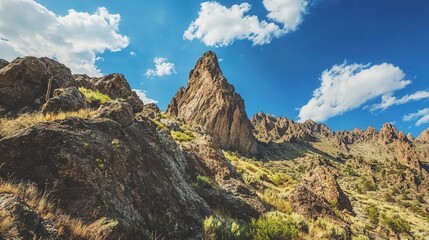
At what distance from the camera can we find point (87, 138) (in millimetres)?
8367

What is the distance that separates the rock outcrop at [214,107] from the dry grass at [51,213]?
120271 mm

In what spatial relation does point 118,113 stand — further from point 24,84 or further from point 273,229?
point 273,229

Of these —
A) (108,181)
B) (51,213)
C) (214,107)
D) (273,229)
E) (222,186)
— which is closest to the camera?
(51,213)

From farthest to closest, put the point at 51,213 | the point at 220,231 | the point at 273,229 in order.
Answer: the point at 273,229
the point at 220,231
the point at 51,213

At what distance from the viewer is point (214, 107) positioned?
133 metres

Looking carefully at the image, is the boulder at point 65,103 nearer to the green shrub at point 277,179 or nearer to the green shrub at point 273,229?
the green shrub at point 273,229

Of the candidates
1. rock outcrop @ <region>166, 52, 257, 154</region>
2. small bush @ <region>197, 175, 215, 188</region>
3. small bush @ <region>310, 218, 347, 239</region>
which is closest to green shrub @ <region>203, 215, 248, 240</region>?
small bush @ <region>197, 175, 215, 188</region>

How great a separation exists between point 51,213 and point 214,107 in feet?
418

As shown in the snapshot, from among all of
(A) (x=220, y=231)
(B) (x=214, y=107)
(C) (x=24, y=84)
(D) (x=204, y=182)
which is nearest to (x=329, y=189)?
(D) (x=204, y=182)

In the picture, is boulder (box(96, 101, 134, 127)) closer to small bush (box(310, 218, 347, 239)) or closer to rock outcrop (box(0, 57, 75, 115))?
rock outcrop (box(0, 57, 75, 115))

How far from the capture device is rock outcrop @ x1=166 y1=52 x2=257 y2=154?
131625mm

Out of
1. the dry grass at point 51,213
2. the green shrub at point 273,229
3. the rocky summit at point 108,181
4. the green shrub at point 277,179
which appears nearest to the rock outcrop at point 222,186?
the rocky summit at point 108,181

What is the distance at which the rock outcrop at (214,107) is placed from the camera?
5182 inches

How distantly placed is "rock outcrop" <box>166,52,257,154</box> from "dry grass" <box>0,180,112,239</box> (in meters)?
120
